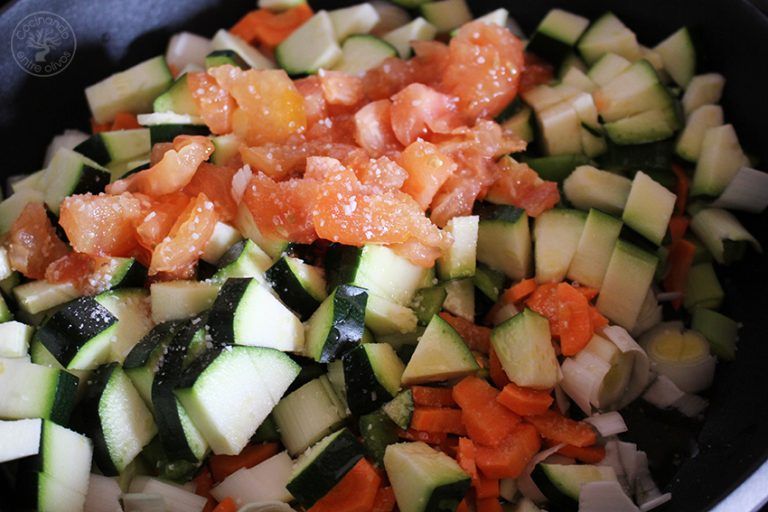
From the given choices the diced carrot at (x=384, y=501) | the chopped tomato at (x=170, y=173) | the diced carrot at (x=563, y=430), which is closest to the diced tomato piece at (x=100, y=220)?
the chopped tomato at (x=170, y=173)

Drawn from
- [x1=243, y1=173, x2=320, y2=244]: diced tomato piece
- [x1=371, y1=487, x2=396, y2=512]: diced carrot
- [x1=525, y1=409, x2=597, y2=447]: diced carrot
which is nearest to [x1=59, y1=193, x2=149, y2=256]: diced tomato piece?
[x1=243, y1=173, x2=320, y2=244]: diced tomato piece

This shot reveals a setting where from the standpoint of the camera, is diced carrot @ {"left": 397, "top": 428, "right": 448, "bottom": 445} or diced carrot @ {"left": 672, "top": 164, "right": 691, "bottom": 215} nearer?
diced carrot @ {"left": 397, "top": 428, "right": 448, "bottom": 445}

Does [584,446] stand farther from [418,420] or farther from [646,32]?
[646,32]

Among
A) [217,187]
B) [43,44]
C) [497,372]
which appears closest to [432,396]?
[497,372]

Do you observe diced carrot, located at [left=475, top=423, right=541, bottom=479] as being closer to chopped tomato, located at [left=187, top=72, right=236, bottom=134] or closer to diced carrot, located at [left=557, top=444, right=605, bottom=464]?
diced carrot, located at [left=557, top=444, right=605, bottom=464]

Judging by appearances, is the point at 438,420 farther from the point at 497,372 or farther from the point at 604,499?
the point at 604,499

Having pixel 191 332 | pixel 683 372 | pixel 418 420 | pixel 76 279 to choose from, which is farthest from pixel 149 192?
pixel 683 372
